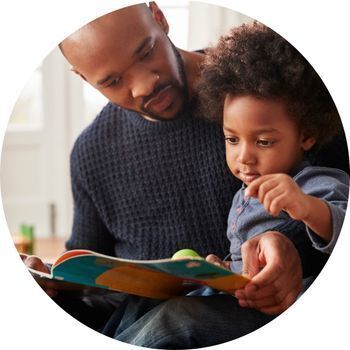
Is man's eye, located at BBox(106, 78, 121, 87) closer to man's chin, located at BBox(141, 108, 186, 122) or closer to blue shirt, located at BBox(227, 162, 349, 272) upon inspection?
man's chin, located at BBox(141, 108, 186, 122)

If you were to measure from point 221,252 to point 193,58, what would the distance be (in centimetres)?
25

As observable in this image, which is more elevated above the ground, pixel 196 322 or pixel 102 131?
pixel 102 131

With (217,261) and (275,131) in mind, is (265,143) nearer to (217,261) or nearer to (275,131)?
(275,131)

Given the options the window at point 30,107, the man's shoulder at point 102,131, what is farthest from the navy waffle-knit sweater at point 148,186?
the window at point 30,107

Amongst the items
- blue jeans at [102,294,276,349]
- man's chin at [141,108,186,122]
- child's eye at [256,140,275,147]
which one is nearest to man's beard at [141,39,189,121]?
man's chin at [141,108,186,122]

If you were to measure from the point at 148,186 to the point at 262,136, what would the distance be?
0.19 meters

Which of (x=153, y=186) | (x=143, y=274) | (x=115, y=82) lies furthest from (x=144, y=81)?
(x=143, y=274)

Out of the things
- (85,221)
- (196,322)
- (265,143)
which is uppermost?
(265,143)

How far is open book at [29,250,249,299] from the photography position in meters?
0.94

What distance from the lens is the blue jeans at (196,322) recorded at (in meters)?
1.00

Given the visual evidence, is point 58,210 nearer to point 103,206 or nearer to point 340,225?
point 103,206

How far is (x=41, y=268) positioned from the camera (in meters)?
1.07

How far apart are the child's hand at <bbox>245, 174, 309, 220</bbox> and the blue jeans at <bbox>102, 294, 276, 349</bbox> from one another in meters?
0.14

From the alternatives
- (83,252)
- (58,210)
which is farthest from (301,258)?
(58,210)
